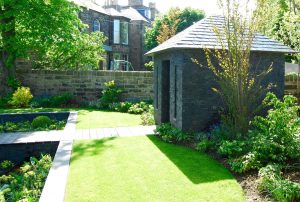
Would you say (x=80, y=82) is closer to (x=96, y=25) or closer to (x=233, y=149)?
(x=233, y=149)

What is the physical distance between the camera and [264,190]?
5938 mm

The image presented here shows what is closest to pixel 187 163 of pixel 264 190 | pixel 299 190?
pixel 264 190

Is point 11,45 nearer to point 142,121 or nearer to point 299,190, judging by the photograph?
point 142,121

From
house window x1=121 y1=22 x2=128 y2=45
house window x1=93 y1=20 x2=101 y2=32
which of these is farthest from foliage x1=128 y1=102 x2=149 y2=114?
house window x1=121 y1=22 x2=128 y2=45

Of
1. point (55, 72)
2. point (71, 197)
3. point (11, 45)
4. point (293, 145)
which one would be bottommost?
point (71, 197)

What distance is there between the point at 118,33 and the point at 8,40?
18.8 m

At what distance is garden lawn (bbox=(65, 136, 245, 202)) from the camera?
234 inches

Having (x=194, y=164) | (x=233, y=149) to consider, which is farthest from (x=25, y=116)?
(x=233, y=149)

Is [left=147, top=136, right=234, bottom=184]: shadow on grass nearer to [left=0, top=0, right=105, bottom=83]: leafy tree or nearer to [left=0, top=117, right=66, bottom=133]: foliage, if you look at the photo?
[left=0, top=117, right=66, bottom=133]: foliage

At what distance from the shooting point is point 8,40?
18.7 m

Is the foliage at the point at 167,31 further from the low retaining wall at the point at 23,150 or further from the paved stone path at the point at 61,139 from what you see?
the low retaining wall at the point at 23,150

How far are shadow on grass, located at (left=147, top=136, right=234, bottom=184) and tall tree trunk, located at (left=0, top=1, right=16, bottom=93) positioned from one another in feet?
42.6

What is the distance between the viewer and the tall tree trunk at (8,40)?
727 inches

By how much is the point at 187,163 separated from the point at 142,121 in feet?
20.7
